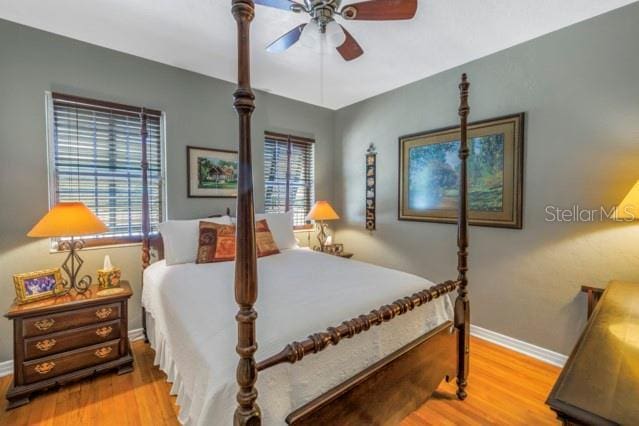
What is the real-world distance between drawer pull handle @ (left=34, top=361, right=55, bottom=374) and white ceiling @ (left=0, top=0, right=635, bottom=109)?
246cm

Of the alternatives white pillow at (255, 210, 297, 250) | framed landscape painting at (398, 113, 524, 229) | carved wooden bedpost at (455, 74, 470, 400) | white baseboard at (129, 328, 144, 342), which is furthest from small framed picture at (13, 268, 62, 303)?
framed landscape painting at (398, 113, 524, 229)

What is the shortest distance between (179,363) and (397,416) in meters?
1.13

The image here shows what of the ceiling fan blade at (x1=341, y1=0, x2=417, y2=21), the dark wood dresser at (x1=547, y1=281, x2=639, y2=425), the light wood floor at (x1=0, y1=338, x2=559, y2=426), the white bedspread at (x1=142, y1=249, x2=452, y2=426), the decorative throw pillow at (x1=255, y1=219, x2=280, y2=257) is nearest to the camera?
the dark wood dresser at (x1=547, y1=281, x2=639, y2=425)

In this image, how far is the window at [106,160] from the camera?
2383 mm

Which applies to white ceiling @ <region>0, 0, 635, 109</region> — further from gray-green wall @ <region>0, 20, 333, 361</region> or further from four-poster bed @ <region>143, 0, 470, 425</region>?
four-poster bed @ <region>143, 0, 470, 425</region>

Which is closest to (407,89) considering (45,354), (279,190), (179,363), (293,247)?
(279,190)

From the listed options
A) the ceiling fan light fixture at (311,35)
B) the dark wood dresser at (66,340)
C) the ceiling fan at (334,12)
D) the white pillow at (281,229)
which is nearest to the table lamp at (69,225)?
the dark wood dresser at (66,340)

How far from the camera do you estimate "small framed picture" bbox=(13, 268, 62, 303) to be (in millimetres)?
1989

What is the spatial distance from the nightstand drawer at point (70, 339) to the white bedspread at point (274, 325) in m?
0.31

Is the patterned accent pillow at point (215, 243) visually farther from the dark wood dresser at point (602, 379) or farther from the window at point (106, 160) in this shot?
the dark wood dresser at point (602, 379)

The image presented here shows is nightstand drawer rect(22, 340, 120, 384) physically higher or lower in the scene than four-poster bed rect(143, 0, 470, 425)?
lower

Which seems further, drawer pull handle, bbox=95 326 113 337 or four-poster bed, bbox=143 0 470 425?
drawer pull handle, bbox=95 326 113 337

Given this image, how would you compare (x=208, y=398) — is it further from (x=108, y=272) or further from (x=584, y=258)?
(x=584, y=258)

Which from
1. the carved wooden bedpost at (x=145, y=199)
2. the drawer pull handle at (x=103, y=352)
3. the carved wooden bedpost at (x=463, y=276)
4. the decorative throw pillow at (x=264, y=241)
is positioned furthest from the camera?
the decorative throw pillow at (x=264, y=241)
